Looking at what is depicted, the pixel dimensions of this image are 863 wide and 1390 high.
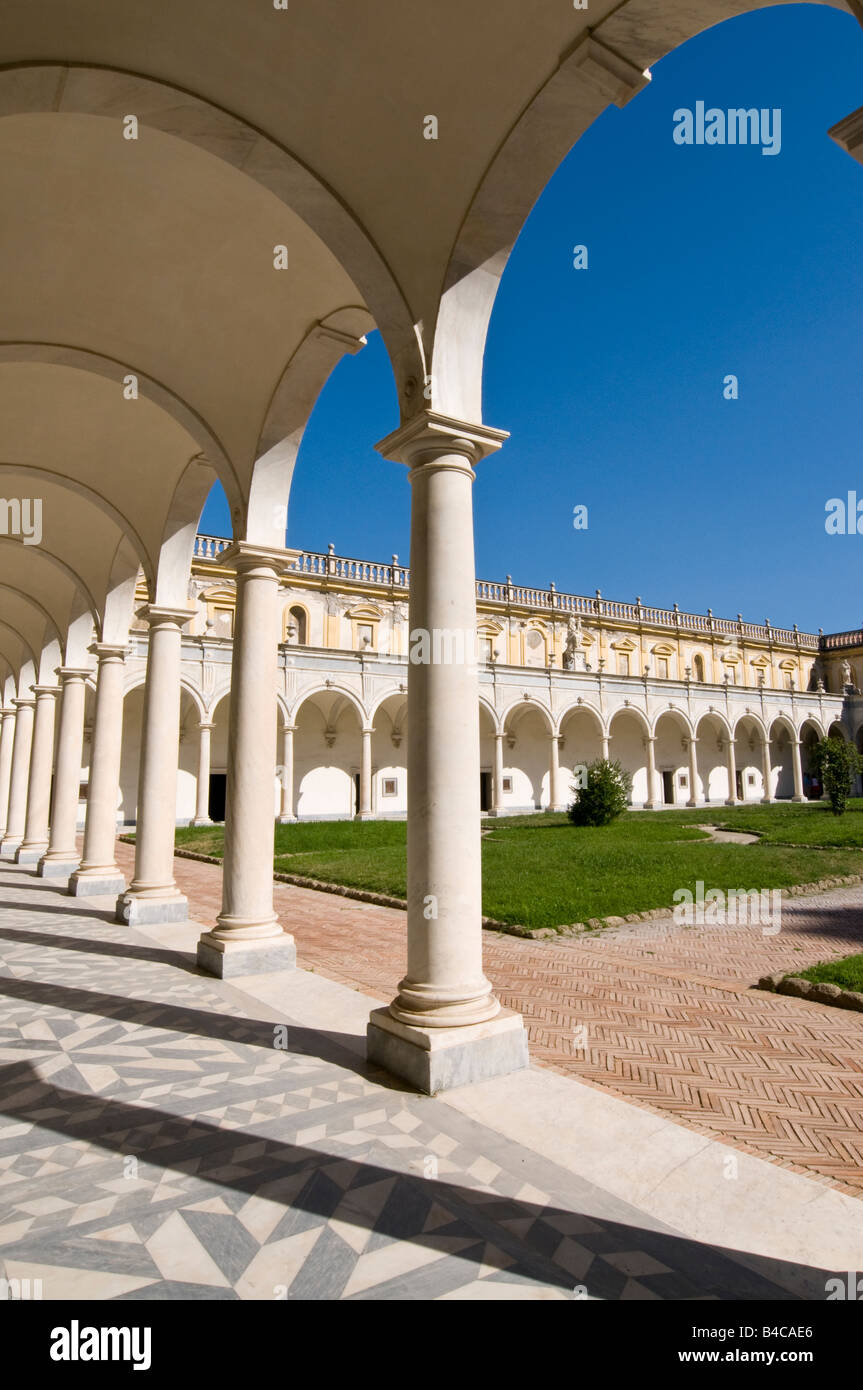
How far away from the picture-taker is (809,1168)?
11.0ft

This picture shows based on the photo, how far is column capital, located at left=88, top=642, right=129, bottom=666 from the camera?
435 inches

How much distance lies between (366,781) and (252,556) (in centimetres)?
2491

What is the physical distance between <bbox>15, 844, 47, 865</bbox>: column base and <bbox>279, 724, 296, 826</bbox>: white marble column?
12.5 m

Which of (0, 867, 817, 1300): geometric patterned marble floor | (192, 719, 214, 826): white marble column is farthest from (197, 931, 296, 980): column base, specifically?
(192, 719, 214, 826): white marble column

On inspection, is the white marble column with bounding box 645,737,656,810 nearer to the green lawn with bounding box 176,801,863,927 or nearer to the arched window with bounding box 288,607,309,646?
the green lawn with bounding box 176,801,863,927

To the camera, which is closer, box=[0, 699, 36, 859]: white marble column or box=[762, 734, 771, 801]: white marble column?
box=[0, 699, 36, 859]: white marble column

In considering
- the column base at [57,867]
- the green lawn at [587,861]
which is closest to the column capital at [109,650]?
the column base at [57,867]

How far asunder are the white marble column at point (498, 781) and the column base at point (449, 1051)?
98.3 feet

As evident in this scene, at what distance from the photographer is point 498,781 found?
116 feet

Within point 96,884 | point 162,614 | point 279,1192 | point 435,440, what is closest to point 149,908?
point 96,884

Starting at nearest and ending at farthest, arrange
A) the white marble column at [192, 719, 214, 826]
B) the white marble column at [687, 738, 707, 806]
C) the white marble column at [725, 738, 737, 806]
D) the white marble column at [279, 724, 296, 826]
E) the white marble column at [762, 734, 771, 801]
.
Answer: the white marble column at [192, 719, 214, 826] < the white marble column at [279, 724, 296, 826] < the white marble column at [687, 738, 707, 806] < the white marble column at [725, 738, 737, 806] < the white marble column at [762, 734, 771, 801]

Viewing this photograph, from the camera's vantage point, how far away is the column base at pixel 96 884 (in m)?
11.1

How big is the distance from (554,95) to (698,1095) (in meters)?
5.31

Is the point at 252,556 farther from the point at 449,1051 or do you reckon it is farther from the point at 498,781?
the point at 498,781
